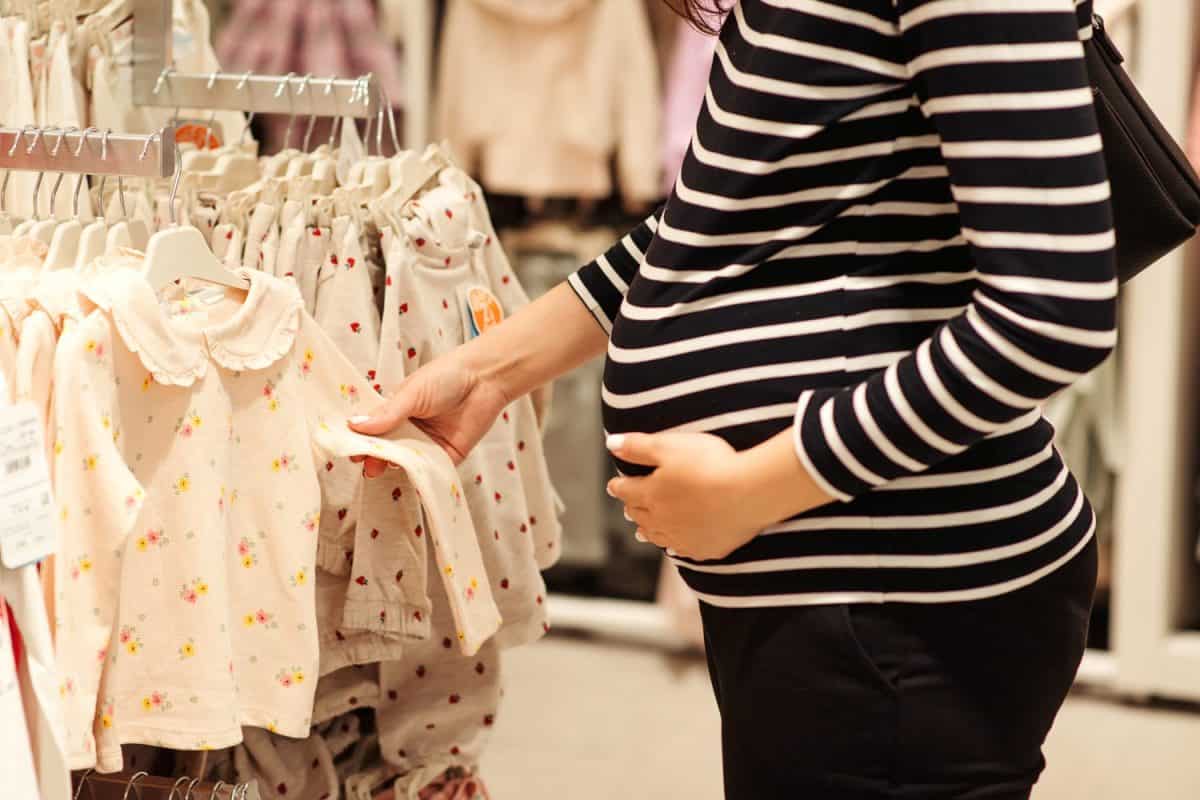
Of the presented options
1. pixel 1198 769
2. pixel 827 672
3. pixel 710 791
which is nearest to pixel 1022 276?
pixel 827 672

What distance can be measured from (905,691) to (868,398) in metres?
0.22

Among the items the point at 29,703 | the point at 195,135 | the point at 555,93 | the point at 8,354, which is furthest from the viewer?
the point at 555,93

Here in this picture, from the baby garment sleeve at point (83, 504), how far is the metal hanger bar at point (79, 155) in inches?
8.6

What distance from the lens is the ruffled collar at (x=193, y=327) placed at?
119 cm

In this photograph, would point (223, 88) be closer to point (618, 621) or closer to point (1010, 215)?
point (1010, 215)

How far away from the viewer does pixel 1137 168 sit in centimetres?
103

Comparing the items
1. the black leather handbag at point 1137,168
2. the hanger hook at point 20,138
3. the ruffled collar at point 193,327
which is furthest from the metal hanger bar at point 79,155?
the black leather handbag at point 1137,168

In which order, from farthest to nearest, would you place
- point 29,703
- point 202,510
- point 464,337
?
point 464,337
point 202,510
point 29,703

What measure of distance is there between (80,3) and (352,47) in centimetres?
119

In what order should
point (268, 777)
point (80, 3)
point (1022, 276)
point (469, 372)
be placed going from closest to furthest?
point (1022, 276) → point (469, 372) → point (268, 777) → point (80, 3)

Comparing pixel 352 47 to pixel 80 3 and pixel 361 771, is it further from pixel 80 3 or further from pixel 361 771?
pixel 361 771

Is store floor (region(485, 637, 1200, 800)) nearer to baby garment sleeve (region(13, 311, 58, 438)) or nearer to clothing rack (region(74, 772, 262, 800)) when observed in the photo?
clothing rack (region(74, 772, 262, 800))

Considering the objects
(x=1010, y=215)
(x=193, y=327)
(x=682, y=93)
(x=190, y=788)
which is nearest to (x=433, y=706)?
(x=190, y=788)

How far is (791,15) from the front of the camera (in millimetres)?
941
